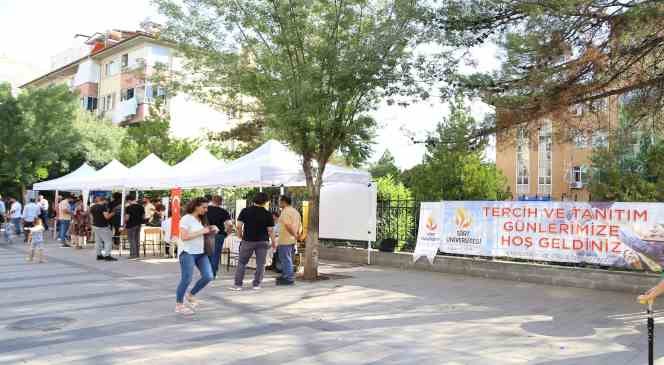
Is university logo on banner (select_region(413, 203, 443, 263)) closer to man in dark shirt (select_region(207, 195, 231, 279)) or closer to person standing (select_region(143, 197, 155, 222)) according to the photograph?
man in dark shirt (select_region(207, 195, 231, 279))

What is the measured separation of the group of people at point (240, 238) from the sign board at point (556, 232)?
4350 mm

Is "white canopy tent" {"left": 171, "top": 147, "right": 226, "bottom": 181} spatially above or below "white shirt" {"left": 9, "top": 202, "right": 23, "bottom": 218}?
above

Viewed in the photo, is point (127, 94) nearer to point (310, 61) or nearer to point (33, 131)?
point (33, 131)

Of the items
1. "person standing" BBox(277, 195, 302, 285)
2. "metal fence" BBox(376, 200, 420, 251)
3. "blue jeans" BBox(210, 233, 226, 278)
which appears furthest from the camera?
"metal fence" BBox(376, 200, 420, 251)

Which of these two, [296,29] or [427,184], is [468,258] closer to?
[427,184]

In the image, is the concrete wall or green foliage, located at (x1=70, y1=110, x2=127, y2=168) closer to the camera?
the concrete wall

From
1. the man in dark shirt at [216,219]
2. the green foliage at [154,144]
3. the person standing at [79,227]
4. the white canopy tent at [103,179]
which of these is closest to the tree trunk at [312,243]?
the man in dark shirt at [216,219]

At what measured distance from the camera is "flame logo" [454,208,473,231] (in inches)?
523

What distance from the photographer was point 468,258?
43.5ft

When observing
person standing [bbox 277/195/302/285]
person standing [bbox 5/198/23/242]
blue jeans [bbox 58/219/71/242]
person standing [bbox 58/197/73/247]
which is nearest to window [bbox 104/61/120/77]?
person standing [bbox 5/198/23/242]

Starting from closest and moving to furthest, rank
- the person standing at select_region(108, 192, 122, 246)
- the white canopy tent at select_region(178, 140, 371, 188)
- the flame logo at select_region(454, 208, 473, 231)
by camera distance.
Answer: the white canopy tent at select_region(178, 140, 371, 188)
the flame logo at select_region(454, 208, 473, 231)
the person standing at select_region(108, 192, 122, 246)

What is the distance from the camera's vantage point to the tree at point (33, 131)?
29203 mm

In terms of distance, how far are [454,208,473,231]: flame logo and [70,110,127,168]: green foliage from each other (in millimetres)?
24410

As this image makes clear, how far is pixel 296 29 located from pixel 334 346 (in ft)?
22.4
